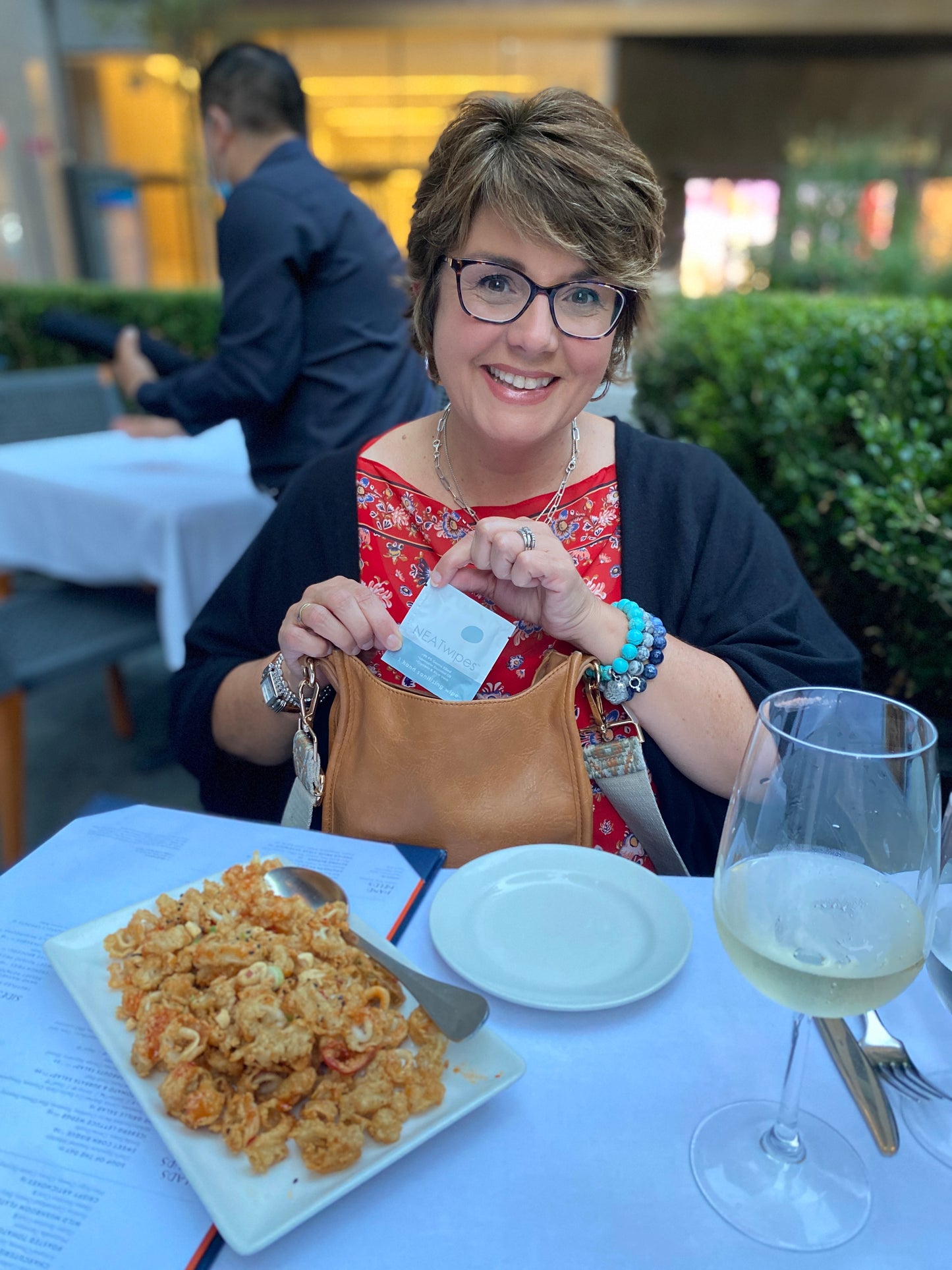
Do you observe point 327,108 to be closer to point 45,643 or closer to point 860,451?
point 45,643

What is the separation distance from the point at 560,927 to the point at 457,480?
0.82 metres

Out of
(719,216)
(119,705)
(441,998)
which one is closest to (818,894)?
(441,998)

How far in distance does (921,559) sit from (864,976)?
56.6 inches

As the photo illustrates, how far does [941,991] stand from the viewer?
2.55 feet

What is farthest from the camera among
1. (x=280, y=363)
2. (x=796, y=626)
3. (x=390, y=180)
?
(x=390, y=180)

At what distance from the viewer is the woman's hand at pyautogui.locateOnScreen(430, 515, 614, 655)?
1214 millimetres

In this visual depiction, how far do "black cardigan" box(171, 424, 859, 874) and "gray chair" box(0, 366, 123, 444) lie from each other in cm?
257

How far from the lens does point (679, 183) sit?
13.0 meters

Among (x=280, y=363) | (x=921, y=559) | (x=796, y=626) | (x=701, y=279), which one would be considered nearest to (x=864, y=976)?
(x=796, y=626)

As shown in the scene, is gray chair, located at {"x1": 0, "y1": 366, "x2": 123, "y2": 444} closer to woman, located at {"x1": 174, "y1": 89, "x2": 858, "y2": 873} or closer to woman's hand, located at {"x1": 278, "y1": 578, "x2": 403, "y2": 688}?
woman, located at {"x1": 174, "y1": 89, "x2": 858, "y2": 873}

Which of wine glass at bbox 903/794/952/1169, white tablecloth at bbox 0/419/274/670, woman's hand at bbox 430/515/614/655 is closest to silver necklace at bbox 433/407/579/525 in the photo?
woman's hand at bbox 430/515/614/655

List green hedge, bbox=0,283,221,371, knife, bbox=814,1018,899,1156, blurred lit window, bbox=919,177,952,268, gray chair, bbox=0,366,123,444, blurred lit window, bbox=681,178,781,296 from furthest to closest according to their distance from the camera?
blurred lit window, bbox=681,178,781,296, blurred lit window, bbox=919,177,952,268, green hedge, bbox=0,283,221,371, gray chair, bbox=0,366,123,444, knife, bbox=814,1018,899,1156

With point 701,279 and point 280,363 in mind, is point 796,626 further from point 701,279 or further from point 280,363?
point 701,279

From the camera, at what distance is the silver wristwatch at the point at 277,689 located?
1.36 metres
